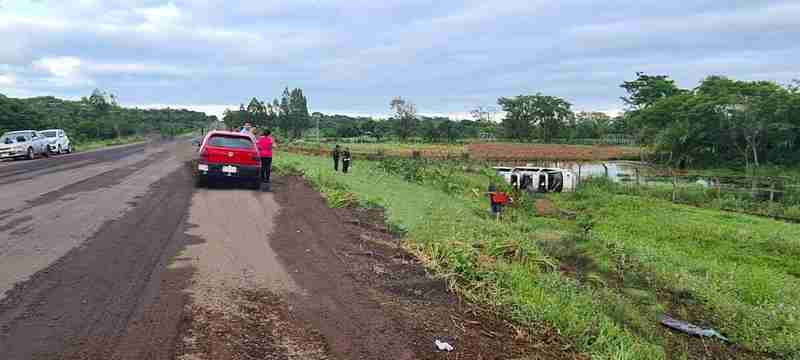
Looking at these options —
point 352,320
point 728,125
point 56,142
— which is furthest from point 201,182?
point 728,125

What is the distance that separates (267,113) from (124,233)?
67.2m

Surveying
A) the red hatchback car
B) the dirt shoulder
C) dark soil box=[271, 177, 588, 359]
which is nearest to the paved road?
the dirt shoulder

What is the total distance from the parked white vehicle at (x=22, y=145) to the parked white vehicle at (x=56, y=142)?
33.8 inches

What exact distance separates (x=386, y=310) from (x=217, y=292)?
5.65 ft

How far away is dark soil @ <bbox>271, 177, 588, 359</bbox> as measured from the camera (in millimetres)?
4746

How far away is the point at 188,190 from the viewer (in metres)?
14.0

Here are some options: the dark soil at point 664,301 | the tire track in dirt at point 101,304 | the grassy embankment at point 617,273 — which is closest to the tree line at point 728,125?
the grassy embankment at point 617,273

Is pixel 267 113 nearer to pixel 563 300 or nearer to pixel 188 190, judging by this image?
pixel 188 190

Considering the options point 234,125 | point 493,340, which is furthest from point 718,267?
point 234,125

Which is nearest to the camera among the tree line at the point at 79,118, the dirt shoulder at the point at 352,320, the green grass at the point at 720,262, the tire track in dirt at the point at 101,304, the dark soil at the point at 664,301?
the tire track in dirt at the point at 101,304

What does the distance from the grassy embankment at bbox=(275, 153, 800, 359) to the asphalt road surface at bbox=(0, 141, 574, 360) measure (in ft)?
1.83

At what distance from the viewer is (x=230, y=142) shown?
575 inches

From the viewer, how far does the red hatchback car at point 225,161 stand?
563 inches

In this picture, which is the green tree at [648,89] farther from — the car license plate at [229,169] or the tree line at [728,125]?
the car license plate at [229,169]
